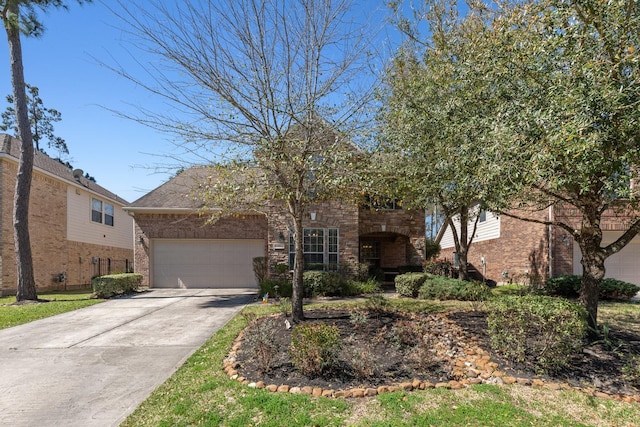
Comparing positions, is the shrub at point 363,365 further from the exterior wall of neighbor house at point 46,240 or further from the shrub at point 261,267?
the exterior wall of neighbor house at point 46,240

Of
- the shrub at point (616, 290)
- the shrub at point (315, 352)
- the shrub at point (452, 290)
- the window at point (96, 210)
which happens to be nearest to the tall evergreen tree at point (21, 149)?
the window at point (96, 210)

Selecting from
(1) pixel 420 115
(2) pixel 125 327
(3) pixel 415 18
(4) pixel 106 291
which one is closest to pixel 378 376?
(1) pixel 420 115

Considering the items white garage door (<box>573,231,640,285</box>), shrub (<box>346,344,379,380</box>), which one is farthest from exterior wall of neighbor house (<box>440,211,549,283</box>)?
shrub (<box>346,344,379,380</box>)

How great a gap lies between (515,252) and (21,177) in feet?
63.6

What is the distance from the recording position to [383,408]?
3885mm

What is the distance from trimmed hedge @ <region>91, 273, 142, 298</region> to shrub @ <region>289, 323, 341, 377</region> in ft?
33.9

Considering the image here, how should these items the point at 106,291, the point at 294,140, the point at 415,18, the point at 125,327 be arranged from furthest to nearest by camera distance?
the point at 106,291
the point at 415,18
the point at 125,327
the point at 294,140

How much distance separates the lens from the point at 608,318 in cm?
806

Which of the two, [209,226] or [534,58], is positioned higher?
[534,58]

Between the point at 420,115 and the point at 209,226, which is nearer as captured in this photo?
the point at 420,115

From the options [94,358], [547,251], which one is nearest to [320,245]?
[547,251]

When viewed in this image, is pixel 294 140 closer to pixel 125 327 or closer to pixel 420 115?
pixel 420 115

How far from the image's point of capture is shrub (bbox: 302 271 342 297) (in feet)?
38.0

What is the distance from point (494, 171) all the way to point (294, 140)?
3529 millimetres
